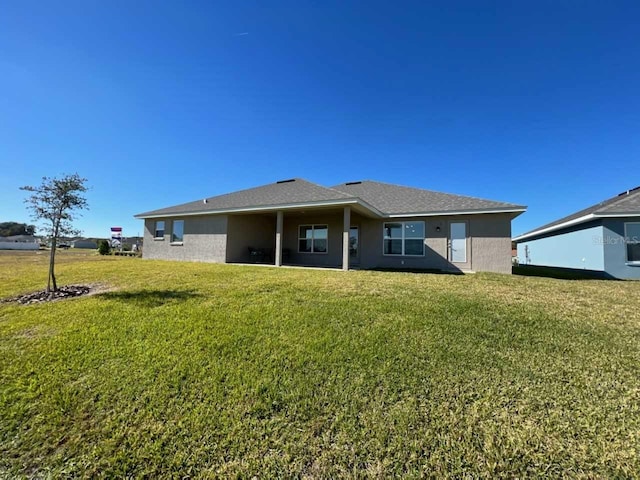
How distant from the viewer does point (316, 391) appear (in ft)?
9.71

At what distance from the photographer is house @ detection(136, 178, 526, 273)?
11.8 meters

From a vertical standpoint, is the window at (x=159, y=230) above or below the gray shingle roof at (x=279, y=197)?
below

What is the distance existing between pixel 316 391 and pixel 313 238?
12.6 m

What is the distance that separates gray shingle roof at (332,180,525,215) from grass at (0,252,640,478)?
7093 millimetres

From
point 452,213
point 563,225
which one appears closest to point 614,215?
point 563,225

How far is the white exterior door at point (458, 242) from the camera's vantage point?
1227 cm

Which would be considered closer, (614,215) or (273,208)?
(614,215)

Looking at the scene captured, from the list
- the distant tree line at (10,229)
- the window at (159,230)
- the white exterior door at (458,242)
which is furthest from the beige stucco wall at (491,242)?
the distant tree line at (10,229)

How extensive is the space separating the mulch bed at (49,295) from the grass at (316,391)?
617 millimetres

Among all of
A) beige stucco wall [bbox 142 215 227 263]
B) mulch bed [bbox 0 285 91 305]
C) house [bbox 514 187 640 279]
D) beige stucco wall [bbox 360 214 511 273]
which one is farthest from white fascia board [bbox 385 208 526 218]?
mulch bed [bbox 0 285 91 305]

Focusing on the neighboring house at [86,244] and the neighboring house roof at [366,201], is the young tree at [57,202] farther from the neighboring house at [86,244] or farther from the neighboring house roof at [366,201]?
the neighboring house at [86,244]

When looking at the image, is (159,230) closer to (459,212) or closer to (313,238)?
(313,238)

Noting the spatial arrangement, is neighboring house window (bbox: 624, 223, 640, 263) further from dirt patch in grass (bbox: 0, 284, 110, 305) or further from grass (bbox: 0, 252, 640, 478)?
dirt patch in grass (bbox: 0, 284, 110, 305)

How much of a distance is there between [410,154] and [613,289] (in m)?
12.1
